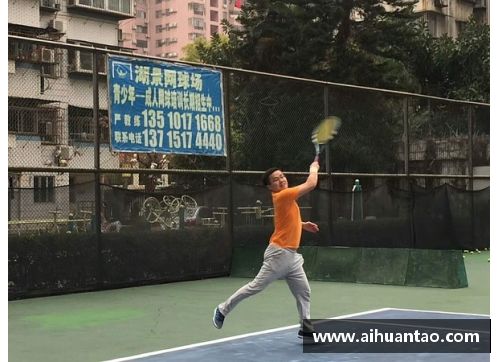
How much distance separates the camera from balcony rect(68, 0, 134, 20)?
169 feet

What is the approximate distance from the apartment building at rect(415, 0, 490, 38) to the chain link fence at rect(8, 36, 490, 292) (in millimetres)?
41297

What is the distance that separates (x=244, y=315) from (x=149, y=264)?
4.46m

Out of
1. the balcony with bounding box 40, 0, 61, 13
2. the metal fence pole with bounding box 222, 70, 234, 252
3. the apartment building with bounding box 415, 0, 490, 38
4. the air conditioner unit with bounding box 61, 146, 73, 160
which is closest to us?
the metal fence pole with bounding box 222, 70, 234, 252

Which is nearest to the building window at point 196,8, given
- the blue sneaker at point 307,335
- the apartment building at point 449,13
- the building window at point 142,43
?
the building window at point 142,43

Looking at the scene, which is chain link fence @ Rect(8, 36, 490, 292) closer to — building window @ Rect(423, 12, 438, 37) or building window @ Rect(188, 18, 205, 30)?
building window @ Rect(423, 12, 438, 37)

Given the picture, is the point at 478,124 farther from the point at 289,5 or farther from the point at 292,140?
the point at 289,5

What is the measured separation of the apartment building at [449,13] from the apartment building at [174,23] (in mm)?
56919

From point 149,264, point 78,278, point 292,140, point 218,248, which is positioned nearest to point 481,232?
point 292,140

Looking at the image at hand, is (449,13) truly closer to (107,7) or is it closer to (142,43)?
(107,7)

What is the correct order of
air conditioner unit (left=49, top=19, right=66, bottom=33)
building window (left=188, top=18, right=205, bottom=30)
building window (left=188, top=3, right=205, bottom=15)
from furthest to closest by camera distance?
building window (left=188, top=18, right=205, bottom=30), building window (left=188, top=3, right=205, bottom=15), air conditioner unit (left=49, top=19, right=66, bottom=33)

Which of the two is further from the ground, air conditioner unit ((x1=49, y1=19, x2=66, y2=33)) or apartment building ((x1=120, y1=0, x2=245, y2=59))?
apartment building ((x1=120, y1=0, x2=245, y2=59))

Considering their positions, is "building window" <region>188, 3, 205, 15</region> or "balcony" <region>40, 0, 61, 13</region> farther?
"building window" <region>188, 3, 205, 15</region>

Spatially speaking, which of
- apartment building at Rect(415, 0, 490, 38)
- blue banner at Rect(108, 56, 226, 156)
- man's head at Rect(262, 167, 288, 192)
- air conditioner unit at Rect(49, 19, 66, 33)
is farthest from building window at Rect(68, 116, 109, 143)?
apartment building at Rect(415, 0, 490, 38)

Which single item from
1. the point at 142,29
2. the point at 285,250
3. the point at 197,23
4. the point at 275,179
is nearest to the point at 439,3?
the point at 275,179
